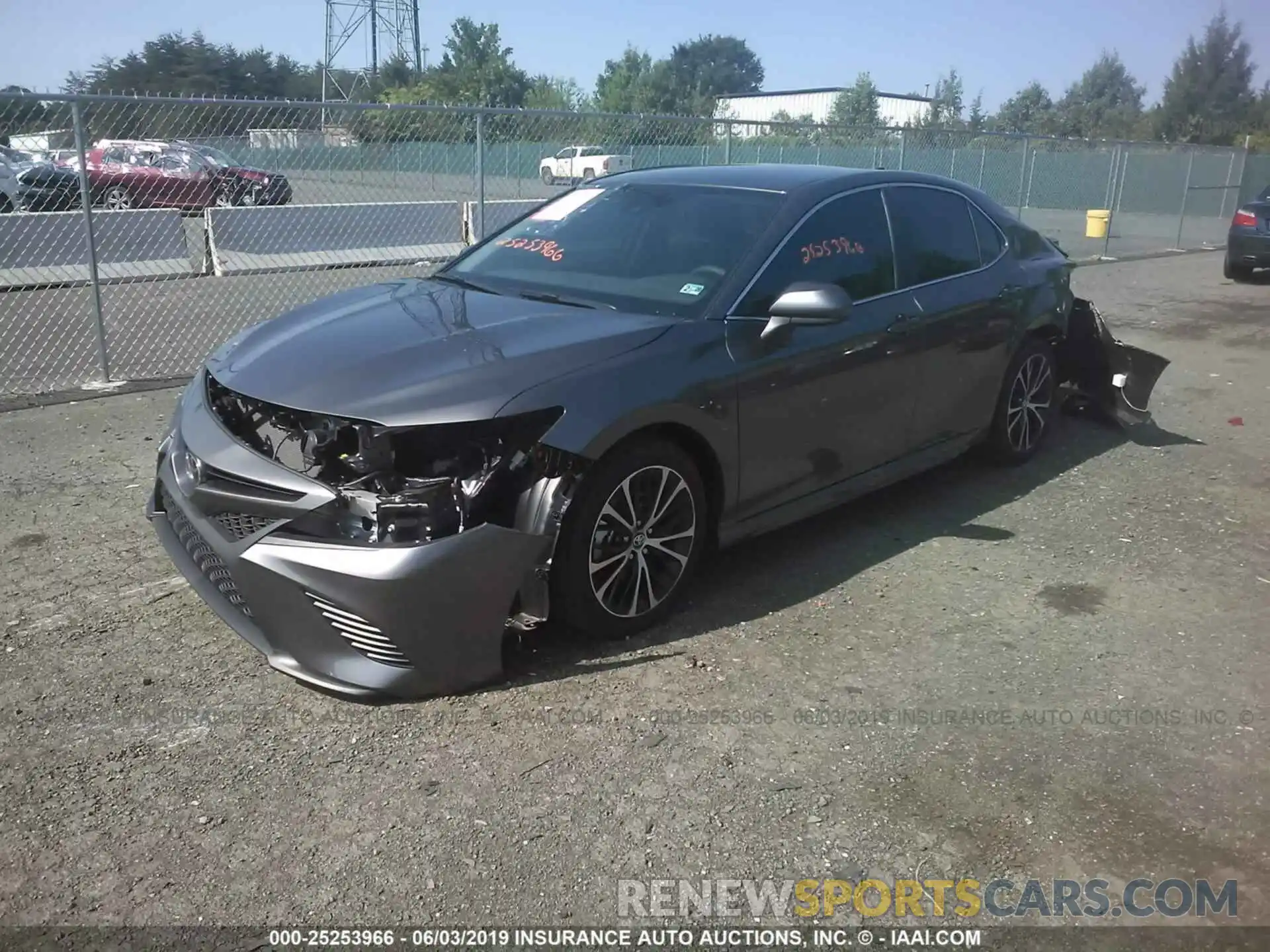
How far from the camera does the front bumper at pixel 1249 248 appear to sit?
1509 centimetres

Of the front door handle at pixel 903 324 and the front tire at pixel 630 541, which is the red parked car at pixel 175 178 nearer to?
the front door handle at pixel 903 324

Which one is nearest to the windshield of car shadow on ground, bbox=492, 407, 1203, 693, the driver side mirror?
the driver side mirror

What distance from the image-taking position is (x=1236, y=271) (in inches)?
616

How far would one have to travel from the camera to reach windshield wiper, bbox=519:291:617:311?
4156 millimetres

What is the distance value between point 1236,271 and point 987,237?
40.6 feet

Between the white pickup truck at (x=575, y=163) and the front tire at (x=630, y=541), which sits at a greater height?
the white pickup truck at (x=575, y=163)

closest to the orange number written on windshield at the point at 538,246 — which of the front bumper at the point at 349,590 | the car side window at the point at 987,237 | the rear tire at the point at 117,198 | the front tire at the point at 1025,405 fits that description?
the front bumper at the point at 349,590

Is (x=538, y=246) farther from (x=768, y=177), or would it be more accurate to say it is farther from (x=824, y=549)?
(x=824, y=549)

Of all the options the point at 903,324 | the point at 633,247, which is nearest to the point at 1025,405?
the point at 903,324

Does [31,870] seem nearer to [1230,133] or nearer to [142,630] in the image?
[142,630]

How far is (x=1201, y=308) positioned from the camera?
42.6ft

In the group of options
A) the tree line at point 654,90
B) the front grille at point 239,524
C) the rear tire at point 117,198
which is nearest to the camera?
the front grille at point 239,524

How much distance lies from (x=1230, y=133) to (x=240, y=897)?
6674 cm

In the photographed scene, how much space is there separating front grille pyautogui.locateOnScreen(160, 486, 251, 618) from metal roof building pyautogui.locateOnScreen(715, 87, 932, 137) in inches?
2798
